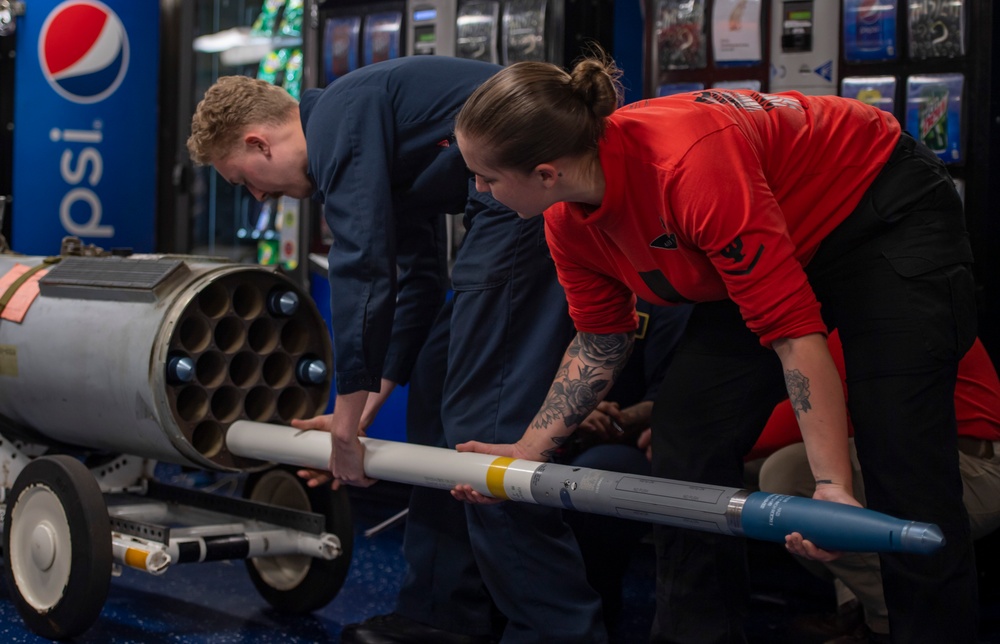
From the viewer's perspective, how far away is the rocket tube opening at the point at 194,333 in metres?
2.67

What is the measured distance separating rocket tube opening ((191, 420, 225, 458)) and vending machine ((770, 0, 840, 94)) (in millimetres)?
1723

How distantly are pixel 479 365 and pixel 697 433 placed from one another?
0.52 metres

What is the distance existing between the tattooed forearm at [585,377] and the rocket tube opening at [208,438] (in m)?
0.95

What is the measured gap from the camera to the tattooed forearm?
2.06m

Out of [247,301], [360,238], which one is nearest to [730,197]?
[360,238]

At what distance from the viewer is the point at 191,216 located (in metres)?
5.42

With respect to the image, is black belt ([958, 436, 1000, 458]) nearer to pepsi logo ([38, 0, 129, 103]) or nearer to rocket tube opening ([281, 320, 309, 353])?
rocket tube opening ([281, 320, 309, 353])

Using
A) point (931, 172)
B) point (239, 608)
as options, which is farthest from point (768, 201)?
point (239, 608)

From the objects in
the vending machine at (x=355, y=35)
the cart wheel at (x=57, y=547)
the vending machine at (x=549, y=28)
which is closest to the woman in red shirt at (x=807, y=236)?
the cart wheel at (x=57, y=547)

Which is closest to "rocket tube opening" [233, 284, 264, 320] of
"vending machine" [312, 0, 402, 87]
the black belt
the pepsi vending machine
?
"vending machine" [312, 0, 402, 87]

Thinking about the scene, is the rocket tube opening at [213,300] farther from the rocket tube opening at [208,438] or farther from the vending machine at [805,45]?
the vending machine at [805,45]

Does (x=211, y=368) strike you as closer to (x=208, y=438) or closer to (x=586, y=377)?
(x=208, y=438)

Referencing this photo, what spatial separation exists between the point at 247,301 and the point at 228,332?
0.29 feet

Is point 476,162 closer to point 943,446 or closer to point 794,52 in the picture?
point 943,446
